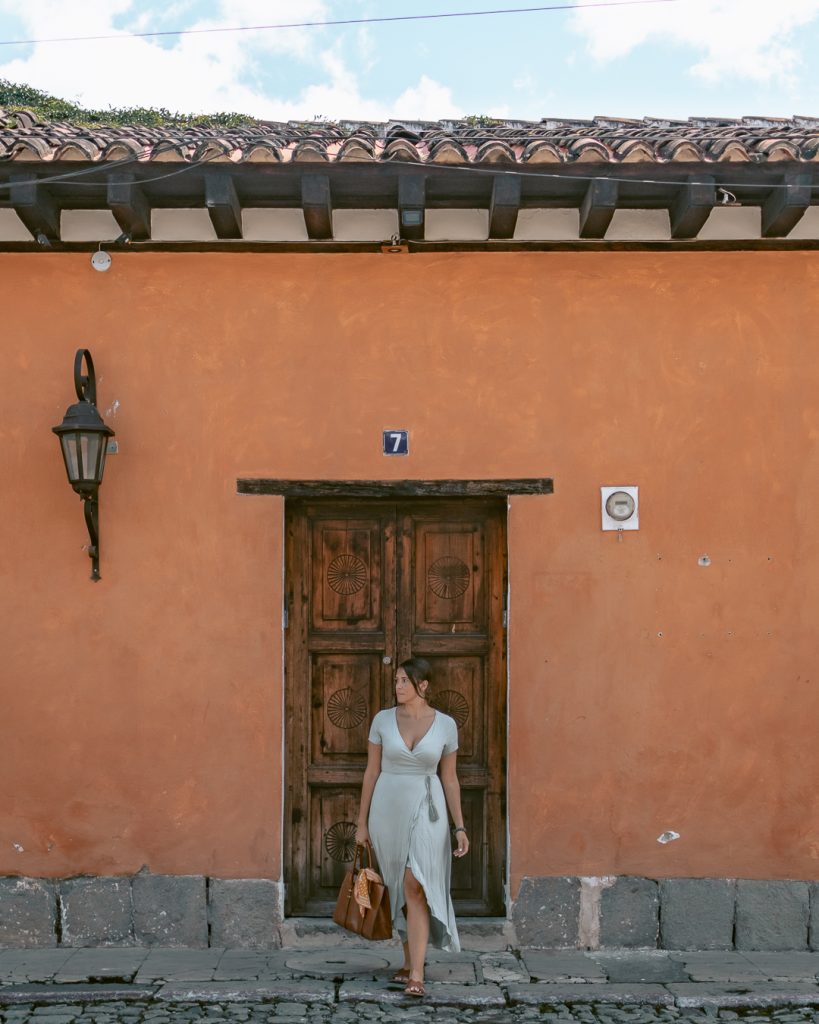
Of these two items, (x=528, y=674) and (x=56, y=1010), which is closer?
(x=56, y=1010)

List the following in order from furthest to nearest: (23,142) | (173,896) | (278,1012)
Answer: (173,896) < (23,142) < (278,1012)

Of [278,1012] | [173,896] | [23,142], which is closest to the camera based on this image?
[278,1012]

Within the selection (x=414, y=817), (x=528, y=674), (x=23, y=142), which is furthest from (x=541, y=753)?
(x=23, y=142)

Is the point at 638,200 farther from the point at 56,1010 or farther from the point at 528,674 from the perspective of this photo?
the point at 56,1010

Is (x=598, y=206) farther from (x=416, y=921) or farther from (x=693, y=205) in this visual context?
(x=416, y=921)

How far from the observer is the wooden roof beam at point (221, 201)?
5293 millimetres

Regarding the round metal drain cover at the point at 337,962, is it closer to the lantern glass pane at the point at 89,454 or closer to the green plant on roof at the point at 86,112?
the lantern glass pane at the point at 89,454

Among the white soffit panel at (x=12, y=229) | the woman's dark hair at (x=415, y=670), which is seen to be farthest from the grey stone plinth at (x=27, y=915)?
the white soffit panel at (x=12, y=229)

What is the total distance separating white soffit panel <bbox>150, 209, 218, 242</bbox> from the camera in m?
5.73

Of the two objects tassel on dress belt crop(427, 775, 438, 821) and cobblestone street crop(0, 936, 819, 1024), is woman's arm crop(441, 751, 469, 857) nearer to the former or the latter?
tassel on dress belt crop(427, 775, 438, 821)

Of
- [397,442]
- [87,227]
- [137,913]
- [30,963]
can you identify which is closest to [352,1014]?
[137,913]

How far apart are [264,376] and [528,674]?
2119 millimetres

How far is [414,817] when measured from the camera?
4.89 meters

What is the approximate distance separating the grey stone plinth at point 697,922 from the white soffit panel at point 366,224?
381 cm
